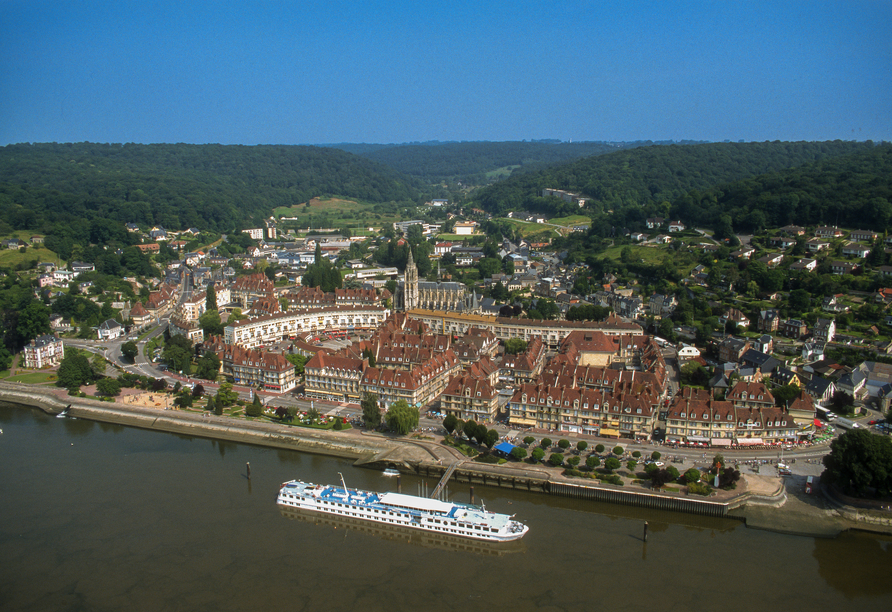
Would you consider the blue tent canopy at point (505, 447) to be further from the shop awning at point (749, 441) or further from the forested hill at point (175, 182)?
the forested hill at point (175, 182)

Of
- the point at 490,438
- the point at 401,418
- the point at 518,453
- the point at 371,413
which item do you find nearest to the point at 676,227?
the point at 490,438

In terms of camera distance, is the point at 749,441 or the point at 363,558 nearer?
the point at 363,558

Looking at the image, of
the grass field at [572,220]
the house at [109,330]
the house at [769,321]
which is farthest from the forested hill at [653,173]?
the house at [109,330]

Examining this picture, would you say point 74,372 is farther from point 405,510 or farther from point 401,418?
point 405,510

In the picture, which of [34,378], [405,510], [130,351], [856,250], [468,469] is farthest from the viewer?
[856,250]

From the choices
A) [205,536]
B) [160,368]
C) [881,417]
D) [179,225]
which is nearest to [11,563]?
[205,536]

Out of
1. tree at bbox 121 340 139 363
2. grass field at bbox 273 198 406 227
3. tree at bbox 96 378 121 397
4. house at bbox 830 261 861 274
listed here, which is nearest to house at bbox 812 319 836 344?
house at bbox 830 261 861 274

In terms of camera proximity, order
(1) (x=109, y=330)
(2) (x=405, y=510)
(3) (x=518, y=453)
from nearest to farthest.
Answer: (2) (x=405, y=510) < (3) (x=518, y=453) < (1) (x=109, y=330)
